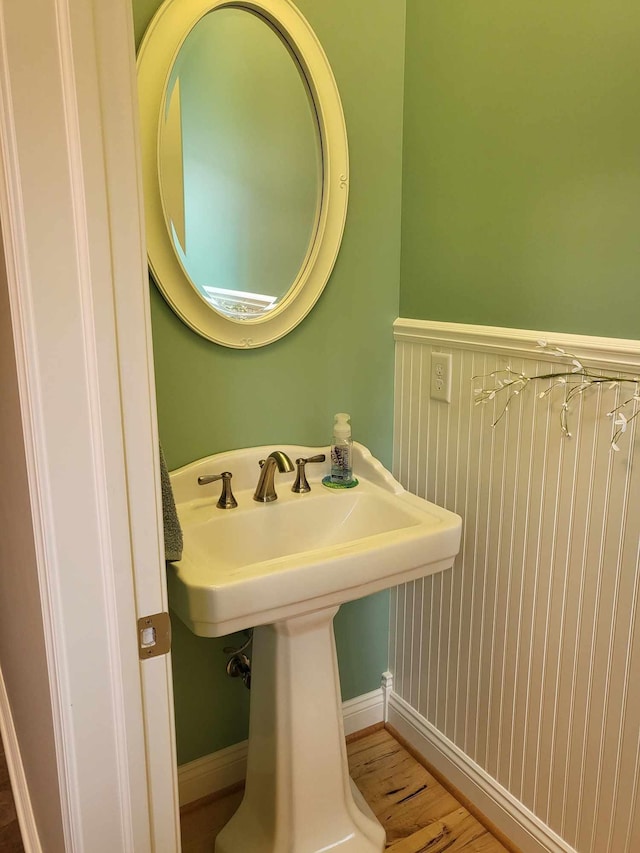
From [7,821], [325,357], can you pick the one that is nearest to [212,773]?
[7,821]

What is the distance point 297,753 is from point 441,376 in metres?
0.91

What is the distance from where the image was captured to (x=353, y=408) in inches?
66.4

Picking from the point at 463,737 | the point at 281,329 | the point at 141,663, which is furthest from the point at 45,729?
the point at 463,737

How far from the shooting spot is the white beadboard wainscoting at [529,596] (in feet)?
4.03

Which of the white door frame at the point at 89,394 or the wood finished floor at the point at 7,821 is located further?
the wood finished floor at the point at 7,821

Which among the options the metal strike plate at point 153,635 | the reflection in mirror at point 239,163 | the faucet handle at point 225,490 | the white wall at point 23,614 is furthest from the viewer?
the faucet handle at point 225,490

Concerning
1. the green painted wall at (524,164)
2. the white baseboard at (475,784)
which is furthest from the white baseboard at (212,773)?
the green painted wall at (524,164)

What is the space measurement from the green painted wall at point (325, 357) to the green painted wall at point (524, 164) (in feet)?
0.23

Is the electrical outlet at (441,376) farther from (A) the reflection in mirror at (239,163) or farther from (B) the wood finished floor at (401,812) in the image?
(B) the wood finished floor at (401,812)

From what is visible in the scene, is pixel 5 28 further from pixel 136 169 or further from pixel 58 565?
pixel 58 565

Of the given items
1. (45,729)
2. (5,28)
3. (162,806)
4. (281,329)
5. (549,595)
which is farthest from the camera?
(281,329)

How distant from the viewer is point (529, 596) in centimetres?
142

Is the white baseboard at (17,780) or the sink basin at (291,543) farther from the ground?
the sink basin at (291,543)

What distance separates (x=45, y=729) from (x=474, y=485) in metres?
1.00
